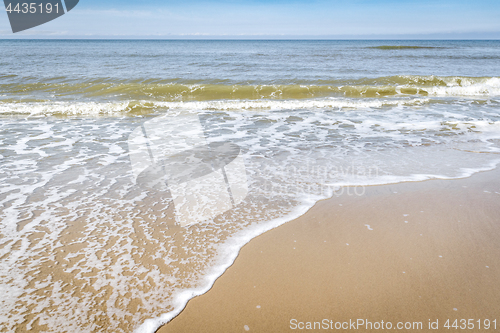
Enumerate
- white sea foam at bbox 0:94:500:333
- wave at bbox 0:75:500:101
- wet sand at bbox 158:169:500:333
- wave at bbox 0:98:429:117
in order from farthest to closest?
wave at bbox 0:75:500:101 < wave at bbox 0:98:429:117 < white sea foam at bbox 0:94:500:333 < wet sand at bbox 158:169:500:333

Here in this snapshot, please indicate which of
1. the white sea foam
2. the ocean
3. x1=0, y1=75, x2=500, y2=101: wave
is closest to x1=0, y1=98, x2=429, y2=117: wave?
the ocean

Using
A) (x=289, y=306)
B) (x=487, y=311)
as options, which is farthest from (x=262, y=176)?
(x=487, y=311)

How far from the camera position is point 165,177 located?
425cm

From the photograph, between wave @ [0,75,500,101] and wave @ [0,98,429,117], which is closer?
wave @ [0,98,429,117]

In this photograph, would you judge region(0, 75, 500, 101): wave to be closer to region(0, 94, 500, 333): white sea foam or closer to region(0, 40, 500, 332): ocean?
region(0, 40, 500, 332): ocean

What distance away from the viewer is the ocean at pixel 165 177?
2.19 metres

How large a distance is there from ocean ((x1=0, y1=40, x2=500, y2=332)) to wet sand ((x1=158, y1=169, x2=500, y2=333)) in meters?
0.20

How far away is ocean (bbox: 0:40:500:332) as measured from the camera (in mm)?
2186

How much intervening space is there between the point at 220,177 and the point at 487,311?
3019 mm

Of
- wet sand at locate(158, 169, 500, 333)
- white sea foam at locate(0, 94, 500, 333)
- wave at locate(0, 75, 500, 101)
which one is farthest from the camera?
wave at locate(0, 75, 500, 101)

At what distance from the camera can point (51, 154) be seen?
5.09 m

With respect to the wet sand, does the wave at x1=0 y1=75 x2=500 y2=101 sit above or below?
below

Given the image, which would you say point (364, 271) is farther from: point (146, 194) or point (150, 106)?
point (150, 106)

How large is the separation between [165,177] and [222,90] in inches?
355
